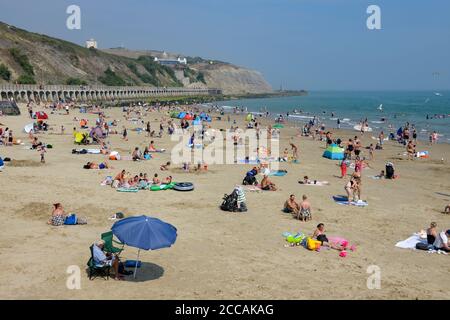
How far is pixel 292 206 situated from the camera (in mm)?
14969

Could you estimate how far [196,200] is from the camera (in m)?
16.2

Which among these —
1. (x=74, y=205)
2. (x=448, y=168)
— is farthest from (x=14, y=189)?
(x=448, y=168)

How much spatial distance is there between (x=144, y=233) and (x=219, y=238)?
3631mm

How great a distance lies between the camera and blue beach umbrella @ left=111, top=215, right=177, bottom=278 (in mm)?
8891

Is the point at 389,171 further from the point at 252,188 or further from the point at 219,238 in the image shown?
the point at 219,238

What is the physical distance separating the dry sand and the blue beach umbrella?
2.98 ft

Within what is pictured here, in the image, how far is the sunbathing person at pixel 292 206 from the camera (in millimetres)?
14840

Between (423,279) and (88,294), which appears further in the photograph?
(423,279)

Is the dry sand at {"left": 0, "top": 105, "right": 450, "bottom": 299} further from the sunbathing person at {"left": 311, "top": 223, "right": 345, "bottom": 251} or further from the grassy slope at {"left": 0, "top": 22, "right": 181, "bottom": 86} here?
the grassy slope at {"left": 0, "top": 22, "right": 181, "bottom": 86}

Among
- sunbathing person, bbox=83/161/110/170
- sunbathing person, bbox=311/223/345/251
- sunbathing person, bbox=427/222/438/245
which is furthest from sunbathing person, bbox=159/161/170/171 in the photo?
sunbathing person, bbox=427/222/438/245

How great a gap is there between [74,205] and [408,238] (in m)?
10.1

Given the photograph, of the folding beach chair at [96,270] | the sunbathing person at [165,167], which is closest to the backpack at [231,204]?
the folding beach chair at [96,270]

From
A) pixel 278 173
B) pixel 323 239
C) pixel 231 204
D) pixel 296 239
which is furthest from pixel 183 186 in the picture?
pixel 323 239
